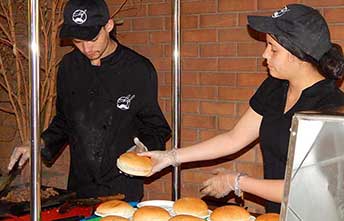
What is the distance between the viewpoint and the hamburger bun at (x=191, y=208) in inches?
54.8

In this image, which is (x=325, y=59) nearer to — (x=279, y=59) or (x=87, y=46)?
(x=279, y=59)

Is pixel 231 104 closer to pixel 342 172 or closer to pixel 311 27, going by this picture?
pixel 311 27

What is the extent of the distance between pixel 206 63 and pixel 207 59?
21 millimetres

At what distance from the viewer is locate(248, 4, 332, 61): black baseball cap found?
4.97ft

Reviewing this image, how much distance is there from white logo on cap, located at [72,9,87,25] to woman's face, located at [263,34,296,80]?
68 cm

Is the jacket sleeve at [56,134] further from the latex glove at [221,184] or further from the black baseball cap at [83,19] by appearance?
the latex glove at [221,184]

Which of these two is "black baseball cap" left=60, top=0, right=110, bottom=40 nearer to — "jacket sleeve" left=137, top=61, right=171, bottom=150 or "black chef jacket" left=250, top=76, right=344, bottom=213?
"jacket sleeve" left=137, top=61, right=171, bottom=150

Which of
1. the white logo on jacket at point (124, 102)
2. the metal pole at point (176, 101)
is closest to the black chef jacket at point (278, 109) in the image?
the metal pole at point (176, 101)

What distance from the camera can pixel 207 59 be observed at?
2654mm

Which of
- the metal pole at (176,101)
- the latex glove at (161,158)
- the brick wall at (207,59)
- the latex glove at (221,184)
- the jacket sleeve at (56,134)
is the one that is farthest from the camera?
the brick wall at (207,59)

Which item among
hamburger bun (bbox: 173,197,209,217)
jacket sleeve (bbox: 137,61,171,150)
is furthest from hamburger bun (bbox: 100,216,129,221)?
jacket sleeve (bbox: 137,61,171,150)

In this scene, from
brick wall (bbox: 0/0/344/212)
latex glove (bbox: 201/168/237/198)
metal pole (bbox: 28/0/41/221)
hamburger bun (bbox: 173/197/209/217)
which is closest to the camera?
metal pole (bbox: 28/0/41/221)

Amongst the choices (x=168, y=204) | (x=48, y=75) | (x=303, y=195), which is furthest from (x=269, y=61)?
(x=48, y=75)

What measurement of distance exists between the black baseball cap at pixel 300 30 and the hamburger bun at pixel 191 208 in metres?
0.52
